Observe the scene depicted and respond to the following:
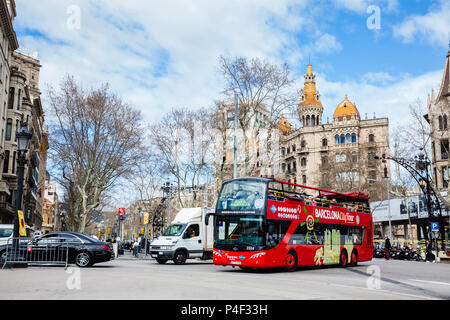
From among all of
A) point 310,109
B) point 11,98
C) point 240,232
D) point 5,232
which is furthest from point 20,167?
point 310,109

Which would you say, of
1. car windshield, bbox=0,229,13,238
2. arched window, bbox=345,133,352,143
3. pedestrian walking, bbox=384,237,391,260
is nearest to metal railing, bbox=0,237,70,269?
car windshield, bbox=0,229,13,238

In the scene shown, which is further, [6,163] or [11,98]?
[11,98]

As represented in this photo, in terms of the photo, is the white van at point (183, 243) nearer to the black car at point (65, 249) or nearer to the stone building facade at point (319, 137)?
the black car at point (65, 249)

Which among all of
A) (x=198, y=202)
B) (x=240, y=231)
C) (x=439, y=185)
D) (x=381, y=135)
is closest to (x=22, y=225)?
(x=240, y=231)

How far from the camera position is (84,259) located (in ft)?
59.1

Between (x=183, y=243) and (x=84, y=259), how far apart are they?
21.3ft

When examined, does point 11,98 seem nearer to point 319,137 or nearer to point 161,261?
point 161,261

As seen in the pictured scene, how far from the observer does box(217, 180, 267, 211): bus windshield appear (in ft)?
56.2

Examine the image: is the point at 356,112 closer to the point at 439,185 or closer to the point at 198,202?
the point at 439,185

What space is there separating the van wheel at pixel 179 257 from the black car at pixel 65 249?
528 cm

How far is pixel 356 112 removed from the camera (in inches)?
3620

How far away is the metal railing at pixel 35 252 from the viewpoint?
16.4m

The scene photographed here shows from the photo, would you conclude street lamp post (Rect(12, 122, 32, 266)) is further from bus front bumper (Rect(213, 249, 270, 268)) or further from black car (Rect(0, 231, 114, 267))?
bus front bumper (Rect(213, 249, 270, 268))

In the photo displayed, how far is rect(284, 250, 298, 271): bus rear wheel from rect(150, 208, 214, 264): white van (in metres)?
6.03
